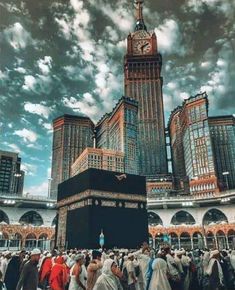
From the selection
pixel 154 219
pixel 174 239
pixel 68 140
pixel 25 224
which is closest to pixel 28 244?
pixel 25 224

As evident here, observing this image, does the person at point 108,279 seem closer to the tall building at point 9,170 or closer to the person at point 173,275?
the person at point 173,275

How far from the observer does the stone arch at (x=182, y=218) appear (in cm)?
4609

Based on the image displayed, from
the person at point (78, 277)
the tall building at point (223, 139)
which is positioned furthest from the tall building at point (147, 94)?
the person at point (78, 277)

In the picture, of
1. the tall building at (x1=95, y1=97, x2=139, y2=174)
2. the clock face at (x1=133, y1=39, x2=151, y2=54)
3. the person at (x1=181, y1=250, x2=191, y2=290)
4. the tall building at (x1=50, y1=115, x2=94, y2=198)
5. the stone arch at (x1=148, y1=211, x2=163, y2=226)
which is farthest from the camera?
the clock face at (x1=133, y1=39, x2=151, y2=54)

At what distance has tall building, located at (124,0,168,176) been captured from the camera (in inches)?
4092

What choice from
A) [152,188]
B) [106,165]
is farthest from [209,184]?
[106,165]

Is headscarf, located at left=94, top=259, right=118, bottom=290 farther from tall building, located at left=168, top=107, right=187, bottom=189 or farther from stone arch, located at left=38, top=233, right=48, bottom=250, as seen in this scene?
tall building, located at left=168, top=107, right=187, bottom=189

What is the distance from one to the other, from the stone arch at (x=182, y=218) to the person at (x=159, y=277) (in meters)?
42.0

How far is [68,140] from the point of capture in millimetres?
108438

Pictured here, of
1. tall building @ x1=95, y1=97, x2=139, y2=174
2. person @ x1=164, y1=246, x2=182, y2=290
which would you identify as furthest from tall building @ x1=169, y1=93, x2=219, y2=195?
person @ x1=164, y1=246, x2=182, y2=290

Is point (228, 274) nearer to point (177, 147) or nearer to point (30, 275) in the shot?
point (30, 275)

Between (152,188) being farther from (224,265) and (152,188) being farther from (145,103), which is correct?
(224,265)

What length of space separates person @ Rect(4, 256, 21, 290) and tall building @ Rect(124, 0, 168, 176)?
94.7m

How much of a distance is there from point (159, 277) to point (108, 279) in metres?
1.22
